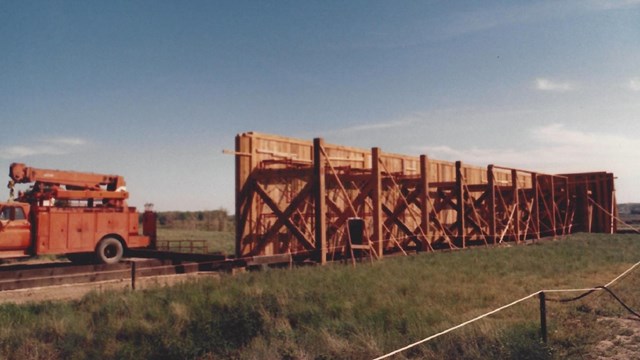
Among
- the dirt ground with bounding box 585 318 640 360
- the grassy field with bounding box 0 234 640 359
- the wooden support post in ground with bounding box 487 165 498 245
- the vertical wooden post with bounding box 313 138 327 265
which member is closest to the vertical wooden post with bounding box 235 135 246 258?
the vertical wooden post with bounding box 313 138 327 265

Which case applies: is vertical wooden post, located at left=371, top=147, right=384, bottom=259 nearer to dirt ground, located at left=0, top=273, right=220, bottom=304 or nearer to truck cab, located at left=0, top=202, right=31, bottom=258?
dirt ground, located at left=0, top=273, right=220, bottom=304

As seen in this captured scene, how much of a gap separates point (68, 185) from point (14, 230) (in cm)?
279

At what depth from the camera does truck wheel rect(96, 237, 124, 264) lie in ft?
56.0

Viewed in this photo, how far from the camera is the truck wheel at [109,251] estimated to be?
17.1m

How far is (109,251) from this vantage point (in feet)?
58.0

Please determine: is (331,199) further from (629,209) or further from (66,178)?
(629,209)

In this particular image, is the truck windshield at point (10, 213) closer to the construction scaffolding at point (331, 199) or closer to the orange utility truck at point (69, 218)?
the orange utility truck at point (69, 218)

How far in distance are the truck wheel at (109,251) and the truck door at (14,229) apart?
2.39 metres

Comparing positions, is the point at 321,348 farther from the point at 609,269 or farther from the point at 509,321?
the point at 609,269

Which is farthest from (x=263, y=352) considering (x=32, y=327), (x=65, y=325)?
(x=32, y=327)

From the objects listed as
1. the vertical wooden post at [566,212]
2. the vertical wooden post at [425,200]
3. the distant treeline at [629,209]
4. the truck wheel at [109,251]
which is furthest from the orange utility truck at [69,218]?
the distant treeline at [629,209]

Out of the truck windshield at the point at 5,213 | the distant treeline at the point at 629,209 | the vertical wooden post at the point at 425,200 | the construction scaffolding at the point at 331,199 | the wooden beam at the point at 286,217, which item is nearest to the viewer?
the wooden beam at the point at 286,217

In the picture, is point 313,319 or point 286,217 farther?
point 286,217

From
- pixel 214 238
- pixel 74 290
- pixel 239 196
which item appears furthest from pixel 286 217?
pixel 214 238
